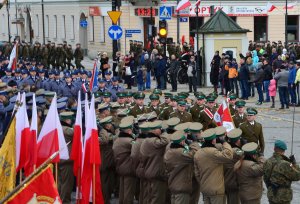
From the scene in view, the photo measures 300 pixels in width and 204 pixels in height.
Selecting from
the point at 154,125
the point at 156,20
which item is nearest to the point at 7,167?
the point at 154,125

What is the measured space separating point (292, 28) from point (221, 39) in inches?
891

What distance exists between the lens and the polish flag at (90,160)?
45.2 feet

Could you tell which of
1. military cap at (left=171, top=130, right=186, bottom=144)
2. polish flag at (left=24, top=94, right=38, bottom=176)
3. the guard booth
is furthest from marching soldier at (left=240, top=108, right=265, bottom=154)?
the guard booth

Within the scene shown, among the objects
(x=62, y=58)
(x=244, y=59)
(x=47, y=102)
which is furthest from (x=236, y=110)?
(x=62, y=58)

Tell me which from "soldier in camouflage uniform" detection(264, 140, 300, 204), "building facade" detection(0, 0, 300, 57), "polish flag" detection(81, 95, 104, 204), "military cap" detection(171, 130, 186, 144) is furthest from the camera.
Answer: "building facade" detection(0, 0, 300, 57)

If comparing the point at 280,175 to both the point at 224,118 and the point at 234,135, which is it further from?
the point at 224,118

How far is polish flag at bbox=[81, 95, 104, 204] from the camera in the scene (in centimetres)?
1378

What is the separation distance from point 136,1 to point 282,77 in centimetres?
2615

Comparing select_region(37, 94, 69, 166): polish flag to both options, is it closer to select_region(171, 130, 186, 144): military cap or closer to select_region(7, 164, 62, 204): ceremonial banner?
select_region(171, 130, 186, 144): military cap

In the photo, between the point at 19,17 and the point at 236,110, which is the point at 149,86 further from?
the point at 19,17

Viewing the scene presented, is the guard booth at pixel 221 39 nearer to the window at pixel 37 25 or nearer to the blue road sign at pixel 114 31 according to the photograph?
the blue road sign at pixel 114 31

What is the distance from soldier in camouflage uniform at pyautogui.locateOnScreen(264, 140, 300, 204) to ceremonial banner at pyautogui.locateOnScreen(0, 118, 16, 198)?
3.57 m

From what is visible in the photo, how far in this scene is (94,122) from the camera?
45.9 feet

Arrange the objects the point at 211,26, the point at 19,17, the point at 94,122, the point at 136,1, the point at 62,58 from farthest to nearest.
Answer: the point at 19,17 → the point at 136,1 → the point at 62,58 → the point at 211,26 → the point at 94,122
